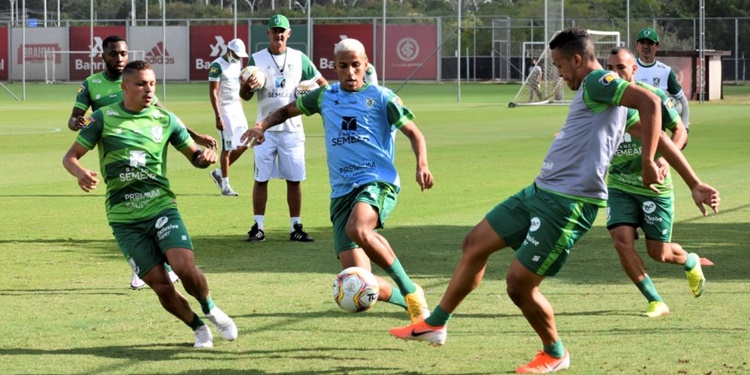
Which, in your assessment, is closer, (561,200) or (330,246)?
(561,200)

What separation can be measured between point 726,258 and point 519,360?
16.8ft

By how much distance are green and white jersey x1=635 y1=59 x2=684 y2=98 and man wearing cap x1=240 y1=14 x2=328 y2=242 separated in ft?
11.4

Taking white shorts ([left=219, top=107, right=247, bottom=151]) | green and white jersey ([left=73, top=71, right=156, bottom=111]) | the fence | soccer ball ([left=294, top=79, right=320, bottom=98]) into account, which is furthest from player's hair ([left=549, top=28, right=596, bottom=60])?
the fence

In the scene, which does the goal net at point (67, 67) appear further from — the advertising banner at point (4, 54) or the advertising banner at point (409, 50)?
the advertising banner at point (409, 50)

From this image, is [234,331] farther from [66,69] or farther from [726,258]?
[66,69]

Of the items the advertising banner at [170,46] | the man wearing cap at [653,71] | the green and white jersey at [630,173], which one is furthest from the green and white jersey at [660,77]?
the advertising banner at [170,46]

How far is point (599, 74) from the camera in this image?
6758 mm

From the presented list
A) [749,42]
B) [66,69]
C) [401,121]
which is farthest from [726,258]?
[66,69]

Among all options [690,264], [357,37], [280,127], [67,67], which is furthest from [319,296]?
[67,67]

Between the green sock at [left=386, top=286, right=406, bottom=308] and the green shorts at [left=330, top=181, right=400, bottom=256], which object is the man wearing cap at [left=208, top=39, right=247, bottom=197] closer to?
the green shorts at [left=330, top=181, right=400, bottom=256]

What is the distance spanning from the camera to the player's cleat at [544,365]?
689 cm

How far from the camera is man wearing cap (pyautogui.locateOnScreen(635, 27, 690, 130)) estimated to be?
13.3m

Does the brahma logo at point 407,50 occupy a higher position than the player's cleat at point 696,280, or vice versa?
the brahma logo at point 407,50

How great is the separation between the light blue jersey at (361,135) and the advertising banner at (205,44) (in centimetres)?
6541
